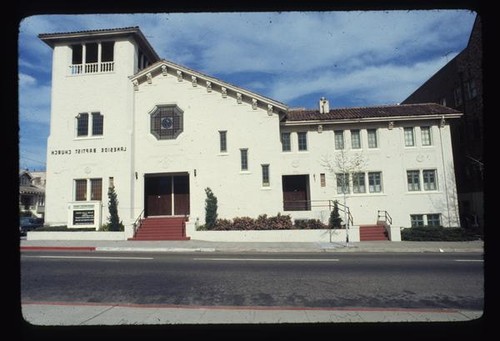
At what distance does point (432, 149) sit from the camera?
80.4 feet

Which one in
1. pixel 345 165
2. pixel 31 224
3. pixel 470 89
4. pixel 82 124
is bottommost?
pixel 31 224

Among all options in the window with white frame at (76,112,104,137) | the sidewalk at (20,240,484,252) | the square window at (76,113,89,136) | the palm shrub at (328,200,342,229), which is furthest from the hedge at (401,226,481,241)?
the square window at (76,113,89,136)

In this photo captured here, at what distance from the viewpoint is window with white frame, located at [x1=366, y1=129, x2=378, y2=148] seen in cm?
2497

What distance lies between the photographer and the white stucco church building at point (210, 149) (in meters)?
23.2

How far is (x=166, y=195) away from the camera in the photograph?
2461 centimetres

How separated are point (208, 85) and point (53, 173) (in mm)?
12502

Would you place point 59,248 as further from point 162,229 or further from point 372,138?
point 372,138

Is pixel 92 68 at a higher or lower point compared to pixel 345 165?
higher

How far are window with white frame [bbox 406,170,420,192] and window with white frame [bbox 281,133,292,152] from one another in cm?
903

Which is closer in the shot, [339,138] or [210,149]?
[210,149]

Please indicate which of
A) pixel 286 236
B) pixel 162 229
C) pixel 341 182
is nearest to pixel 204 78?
pixel 162 229

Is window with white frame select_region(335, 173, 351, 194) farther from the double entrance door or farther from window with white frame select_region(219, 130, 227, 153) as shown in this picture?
the double entrance door

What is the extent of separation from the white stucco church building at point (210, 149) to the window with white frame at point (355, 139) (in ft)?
0.26

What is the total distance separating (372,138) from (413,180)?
430 cm
